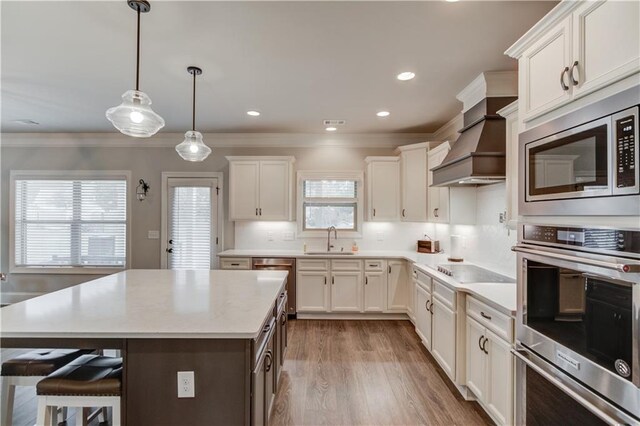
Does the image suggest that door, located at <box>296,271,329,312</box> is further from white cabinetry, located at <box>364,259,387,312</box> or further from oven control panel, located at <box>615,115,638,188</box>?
oven control panel, located at <box>615,115,638,188</box>

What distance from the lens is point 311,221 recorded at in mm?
4785

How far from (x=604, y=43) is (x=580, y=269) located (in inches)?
34.5

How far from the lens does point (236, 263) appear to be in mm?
4246

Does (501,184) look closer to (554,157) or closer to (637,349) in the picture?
(554,157)

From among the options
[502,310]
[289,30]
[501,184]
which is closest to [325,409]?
[502,310]

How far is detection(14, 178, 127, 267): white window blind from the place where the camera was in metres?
4.83

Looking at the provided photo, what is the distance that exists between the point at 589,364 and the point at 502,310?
2.33 feet

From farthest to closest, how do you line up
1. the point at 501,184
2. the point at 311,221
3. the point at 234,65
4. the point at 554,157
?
the point at 311,221 < the point at 501,184 < the point at 234,65 < the point at 554,157

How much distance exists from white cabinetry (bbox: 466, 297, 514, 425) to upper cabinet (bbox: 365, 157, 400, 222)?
227cm

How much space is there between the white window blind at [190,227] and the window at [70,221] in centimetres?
83

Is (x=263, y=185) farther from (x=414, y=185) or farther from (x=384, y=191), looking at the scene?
(x=414, y=185)

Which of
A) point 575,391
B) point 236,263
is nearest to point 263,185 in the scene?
point 236,263

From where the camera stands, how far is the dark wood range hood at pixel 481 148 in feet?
7.91

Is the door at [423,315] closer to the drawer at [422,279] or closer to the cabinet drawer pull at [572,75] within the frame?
the drawer at [422,279]
